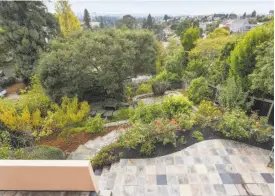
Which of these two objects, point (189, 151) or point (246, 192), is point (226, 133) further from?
point (246, 192)

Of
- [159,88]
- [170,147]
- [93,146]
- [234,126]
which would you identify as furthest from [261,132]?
[159,88]

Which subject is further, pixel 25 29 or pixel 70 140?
pixel 25 29

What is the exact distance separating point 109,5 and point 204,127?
5678mm

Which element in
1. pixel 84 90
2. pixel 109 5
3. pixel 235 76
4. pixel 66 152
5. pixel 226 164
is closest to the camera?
→ pixel 226 164

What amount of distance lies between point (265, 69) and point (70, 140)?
6083mm

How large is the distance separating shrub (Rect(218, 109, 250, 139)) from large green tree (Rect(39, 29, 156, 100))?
507cm

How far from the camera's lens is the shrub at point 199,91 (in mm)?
7520

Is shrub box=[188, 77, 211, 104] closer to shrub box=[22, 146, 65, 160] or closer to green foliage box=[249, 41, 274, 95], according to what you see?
green foliage box=[249, 41, 274, 95]

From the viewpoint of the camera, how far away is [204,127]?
4.96 m

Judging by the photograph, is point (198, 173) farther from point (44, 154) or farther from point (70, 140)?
point (70, 140)

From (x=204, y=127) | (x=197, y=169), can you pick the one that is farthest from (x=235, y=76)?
(x=197, y=169)

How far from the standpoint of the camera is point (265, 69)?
476 centimetres

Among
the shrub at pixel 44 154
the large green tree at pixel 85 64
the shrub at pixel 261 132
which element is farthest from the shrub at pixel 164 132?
the large green tree at pixel 85 64

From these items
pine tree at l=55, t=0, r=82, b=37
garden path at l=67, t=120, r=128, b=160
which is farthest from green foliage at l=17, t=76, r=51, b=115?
pine tree at l=55, t=0, r=82, b=37
